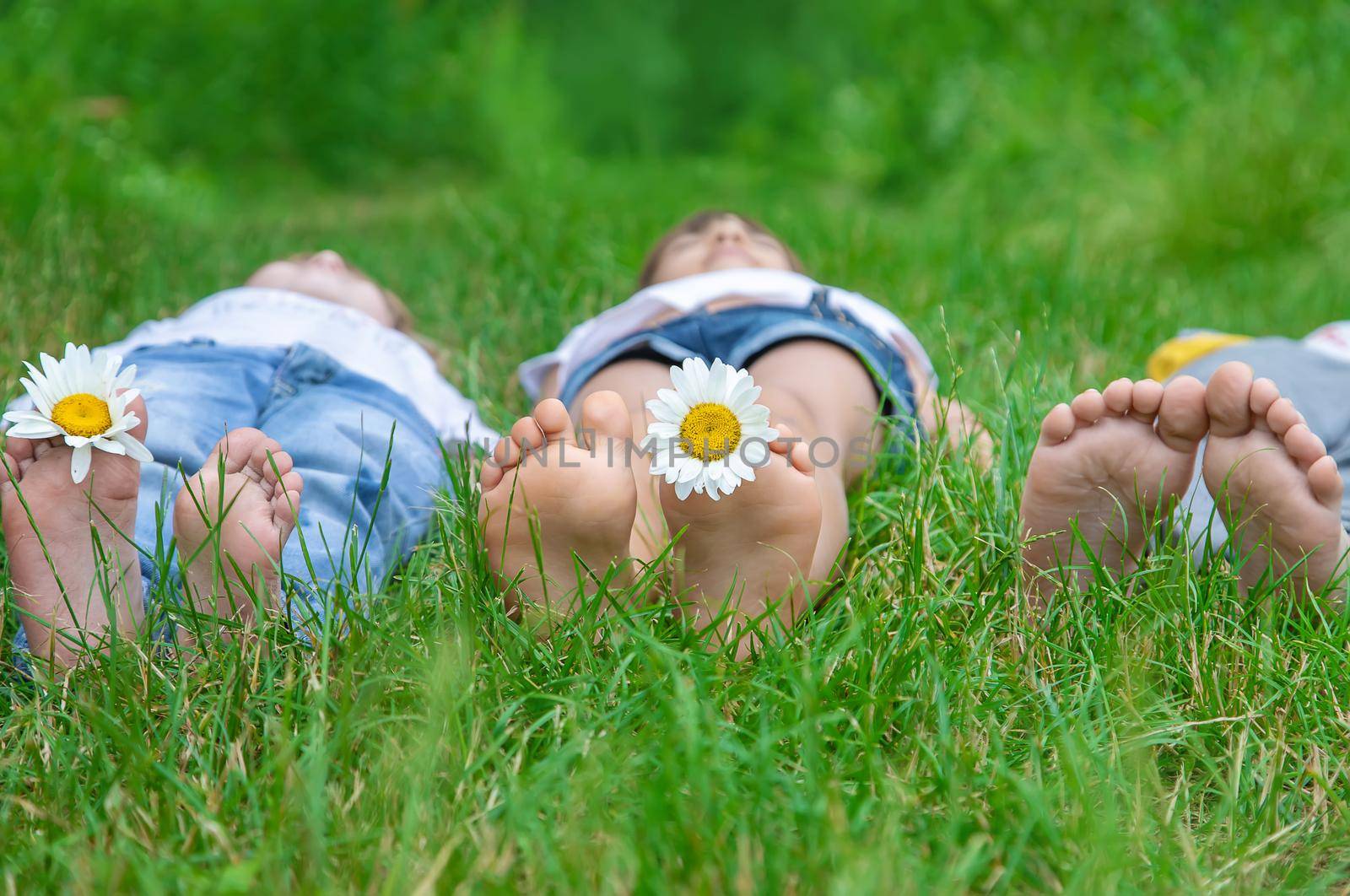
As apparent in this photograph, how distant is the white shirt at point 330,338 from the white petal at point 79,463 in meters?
0.74

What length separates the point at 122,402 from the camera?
123 cm

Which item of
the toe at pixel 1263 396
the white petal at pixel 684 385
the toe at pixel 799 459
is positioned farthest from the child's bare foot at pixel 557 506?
the toe at pixel 1263 396

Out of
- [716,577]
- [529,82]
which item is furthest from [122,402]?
[529,82]

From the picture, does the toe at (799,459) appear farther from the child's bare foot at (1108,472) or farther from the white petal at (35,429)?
the white petal at (35,429)

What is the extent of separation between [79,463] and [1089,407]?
1.26 meters

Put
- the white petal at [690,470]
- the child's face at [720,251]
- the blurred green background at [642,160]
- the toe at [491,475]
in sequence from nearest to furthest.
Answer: the white petal at [690,470] < the toe at [491,475] < the child's face at [720,251] < the blurred green background at [642,160]

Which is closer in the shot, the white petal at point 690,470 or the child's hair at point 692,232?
the white petal at point 690,470

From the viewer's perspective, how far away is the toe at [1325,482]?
4.13ft

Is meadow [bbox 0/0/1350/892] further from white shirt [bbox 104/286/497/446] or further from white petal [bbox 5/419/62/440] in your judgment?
white petal [bbox 5/419/62/440]

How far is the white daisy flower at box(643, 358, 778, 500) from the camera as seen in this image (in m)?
1.20

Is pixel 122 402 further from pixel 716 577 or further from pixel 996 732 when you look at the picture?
pixel 996 732

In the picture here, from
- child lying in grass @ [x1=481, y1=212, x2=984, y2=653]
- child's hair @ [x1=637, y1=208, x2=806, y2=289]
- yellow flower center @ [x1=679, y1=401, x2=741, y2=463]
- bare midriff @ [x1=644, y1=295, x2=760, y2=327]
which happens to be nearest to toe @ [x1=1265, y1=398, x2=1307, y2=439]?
child lying in grass @ [x1=481, y1=212, x2=984, y2=653]

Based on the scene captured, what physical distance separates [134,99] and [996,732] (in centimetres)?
703

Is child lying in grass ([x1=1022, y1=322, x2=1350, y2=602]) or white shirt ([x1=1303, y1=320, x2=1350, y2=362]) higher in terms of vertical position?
white shirt ([x1=1303, y1=320, x2=1350, y2=362])
